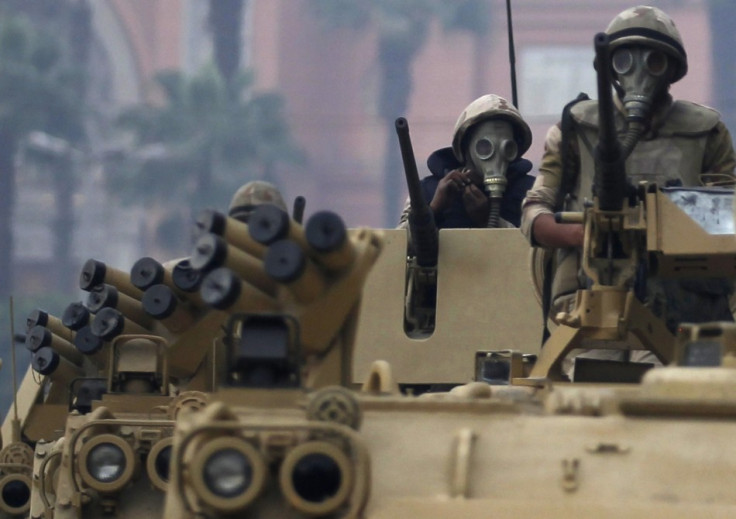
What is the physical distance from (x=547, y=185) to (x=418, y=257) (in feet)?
3.92

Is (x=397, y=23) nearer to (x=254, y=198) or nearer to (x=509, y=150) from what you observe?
(x=509, y=150)

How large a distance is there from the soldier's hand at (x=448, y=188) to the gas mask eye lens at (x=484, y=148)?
25cm

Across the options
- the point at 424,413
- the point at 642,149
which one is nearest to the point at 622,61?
the point at 642,149

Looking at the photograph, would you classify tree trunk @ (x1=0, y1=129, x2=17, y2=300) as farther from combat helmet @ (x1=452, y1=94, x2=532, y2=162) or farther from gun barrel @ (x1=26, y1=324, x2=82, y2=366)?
combat helmet @ (x1=452, y1=94, x2=532, y2=162)

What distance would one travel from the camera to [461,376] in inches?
460

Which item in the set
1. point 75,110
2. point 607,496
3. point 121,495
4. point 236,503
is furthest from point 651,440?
point 75,110

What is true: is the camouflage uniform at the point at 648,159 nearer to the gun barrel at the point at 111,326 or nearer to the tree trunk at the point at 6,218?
the gun barrel at the point at 111,326

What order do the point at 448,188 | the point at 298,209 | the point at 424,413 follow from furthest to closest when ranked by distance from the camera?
the point at 448,188, the point at 298,209, the point at 424,413

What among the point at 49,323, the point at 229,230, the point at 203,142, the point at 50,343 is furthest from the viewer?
the point at 203,142

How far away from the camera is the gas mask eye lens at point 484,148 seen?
13.3 m

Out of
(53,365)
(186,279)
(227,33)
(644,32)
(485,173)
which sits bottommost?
(53,365)

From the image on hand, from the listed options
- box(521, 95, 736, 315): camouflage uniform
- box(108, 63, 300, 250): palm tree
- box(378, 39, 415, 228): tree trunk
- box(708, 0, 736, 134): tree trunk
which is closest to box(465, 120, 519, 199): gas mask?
box(521, 95, 736, 315): camouflage uniform

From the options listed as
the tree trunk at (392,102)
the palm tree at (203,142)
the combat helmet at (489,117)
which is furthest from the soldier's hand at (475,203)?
the tree trunk at (392,102)

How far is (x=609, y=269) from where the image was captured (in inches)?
390
